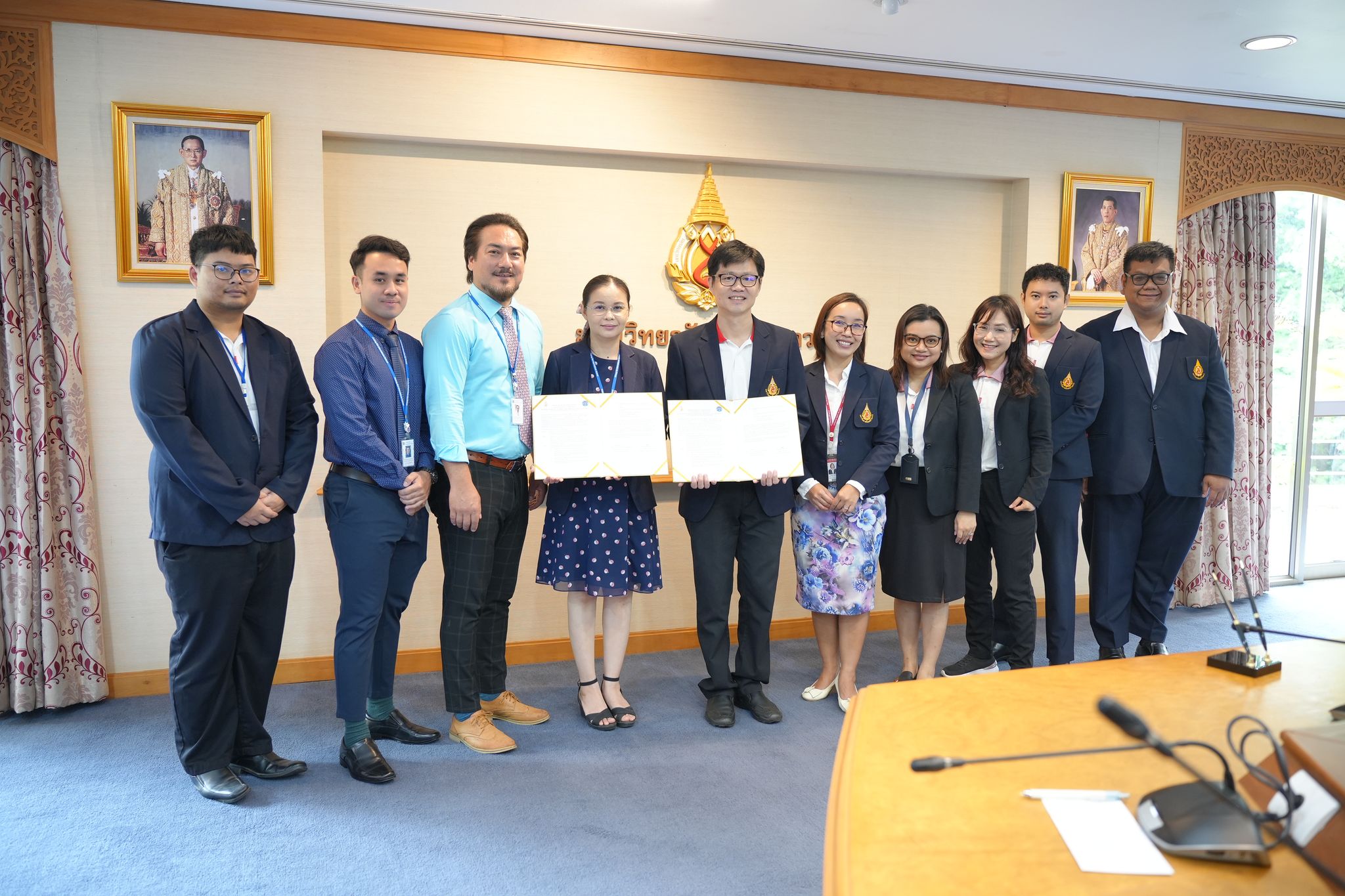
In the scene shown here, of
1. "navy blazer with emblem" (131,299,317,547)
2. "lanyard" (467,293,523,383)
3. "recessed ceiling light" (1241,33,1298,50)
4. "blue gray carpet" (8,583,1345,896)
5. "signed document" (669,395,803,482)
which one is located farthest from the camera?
"recessed ceiling light" (1241,33,1298,50)

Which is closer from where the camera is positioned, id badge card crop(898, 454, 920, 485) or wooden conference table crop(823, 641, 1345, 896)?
wooden conference table crop(823, 641, 1345, 896)

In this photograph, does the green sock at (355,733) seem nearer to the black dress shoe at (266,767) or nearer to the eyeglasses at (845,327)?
the black dress shoe at (266,767)

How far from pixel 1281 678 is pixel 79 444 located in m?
3.95

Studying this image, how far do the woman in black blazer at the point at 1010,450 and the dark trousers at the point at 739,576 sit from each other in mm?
906

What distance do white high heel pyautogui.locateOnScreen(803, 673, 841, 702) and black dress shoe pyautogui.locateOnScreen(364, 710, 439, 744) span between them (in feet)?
4.83

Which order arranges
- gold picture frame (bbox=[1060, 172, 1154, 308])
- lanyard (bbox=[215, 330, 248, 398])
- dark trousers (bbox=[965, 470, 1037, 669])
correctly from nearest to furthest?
lanyard (bbox=[215, 330, 248, 398]) → dark trousers (bbox=[965, 470, 1037, 669]) → gold picture frame (bbox=[1060, 172, 1154, 308])

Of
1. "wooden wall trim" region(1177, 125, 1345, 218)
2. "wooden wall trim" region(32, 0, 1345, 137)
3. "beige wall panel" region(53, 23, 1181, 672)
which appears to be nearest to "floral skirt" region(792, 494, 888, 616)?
"beige wall panel" region(53, 23, 1181, 672)

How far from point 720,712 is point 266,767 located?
5.20 ft

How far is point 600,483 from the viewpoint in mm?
3207

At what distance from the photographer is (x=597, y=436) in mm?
3062

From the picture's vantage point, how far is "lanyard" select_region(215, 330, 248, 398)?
268 cm

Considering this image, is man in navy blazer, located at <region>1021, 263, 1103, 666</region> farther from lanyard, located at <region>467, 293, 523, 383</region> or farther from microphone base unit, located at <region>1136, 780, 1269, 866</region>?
microphone base unit, located at <region>1136, 780, 1269, 866</region>

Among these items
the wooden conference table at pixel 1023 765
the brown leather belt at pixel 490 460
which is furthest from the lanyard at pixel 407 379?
the wooden conference table at pixel 1023 765

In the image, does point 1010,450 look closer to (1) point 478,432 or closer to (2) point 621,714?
(2) point 621,714
